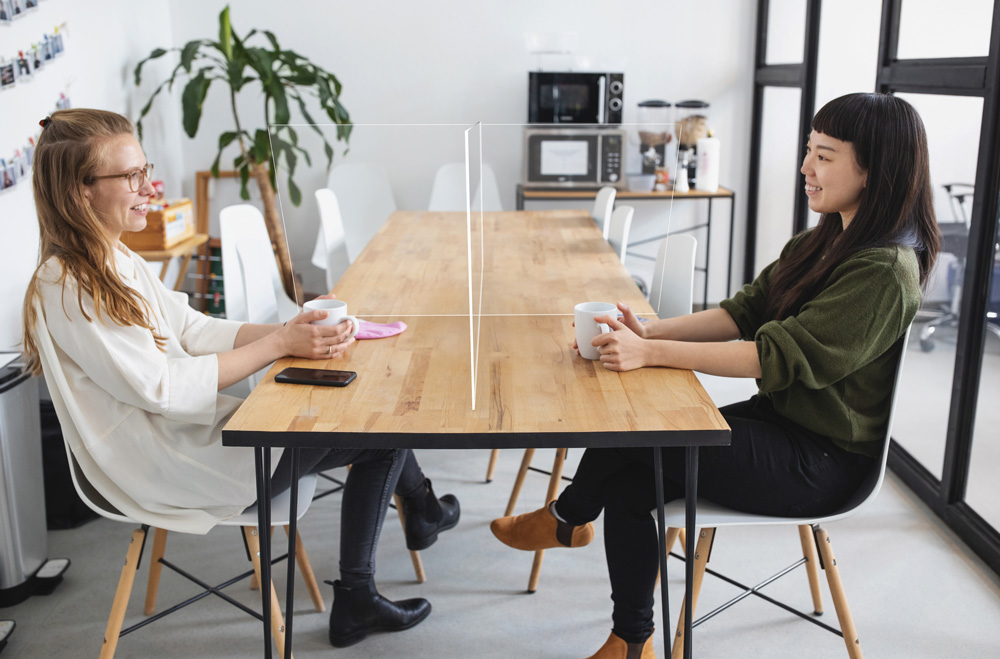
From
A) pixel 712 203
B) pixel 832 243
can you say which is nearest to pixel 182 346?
pixel 832 243

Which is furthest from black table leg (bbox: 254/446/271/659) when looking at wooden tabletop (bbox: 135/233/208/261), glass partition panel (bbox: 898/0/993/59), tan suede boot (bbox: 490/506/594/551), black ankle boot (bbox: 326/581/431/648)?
glass partition panel (bbox: 898/0/993/59)

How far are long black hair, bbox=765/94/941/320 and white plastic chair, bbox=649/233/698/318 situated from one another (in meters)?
0.42

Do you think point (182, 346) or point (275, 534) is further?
point (275, 534)

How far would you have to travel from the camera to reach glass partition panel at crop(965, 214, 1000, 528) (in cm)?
233

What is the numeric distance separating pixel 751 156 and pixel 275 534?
318 cm

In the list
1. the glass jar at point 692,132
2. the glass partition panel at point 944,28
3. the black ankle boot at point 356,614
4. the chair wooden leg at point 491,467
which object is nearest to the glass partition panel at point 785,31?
the glass jar at point 692,132

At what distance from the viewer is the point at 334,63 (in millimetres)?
4449

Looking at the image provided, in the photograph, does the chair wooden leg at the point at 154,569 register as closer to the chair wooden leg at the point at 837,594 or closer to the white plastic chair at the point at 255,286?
the white plastic chair at the point at 255,286

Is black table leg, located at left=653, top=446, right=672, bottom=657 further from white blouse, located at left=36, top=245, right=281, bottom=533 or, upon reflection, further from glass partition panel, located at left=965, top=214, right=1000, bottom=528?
glass partition panel, located at left=965, top=214, right=1000, bottom=528

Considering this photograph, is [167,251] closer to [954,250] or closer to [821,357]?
[821,357]

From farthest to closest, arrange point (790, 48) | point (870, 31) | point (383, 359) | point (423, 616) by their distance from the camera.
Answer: point (790, 48) < point (870, 31) < point (423, 616) < point (383, 359)

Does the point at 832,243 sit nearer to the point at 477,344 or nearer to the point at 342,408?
the point at 477,344

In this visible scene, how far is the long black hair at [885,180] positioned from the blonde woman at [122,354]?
38.0 inches

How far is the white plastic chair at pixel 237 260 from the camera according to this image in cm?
229
